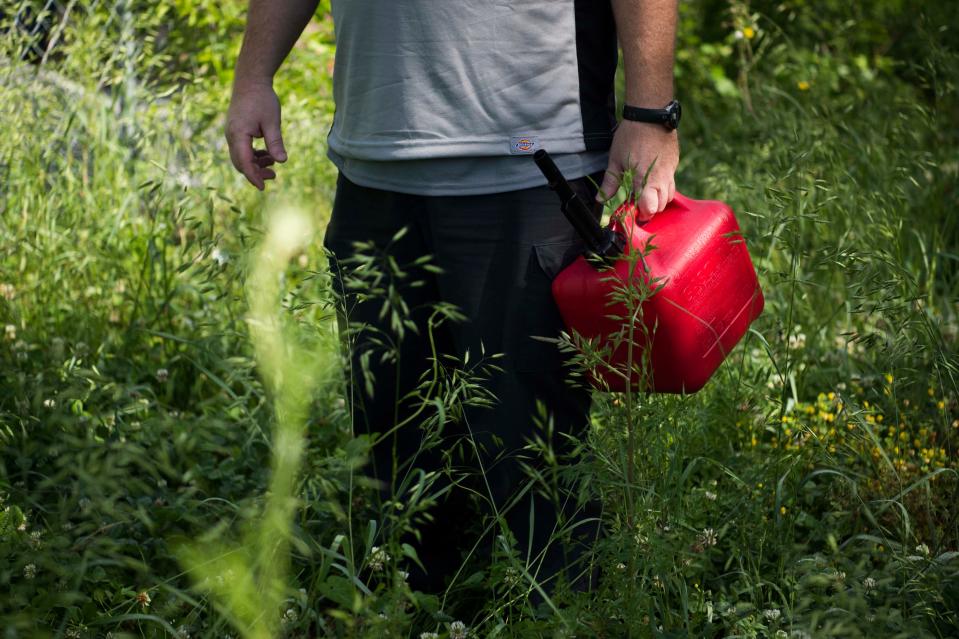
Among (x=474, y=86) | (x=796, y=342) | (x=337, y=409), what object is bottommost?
(x=337, y=409)

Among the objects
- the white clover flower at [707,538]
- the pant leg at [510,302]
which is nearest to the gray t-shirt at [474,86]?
the pant leg at [510,302]

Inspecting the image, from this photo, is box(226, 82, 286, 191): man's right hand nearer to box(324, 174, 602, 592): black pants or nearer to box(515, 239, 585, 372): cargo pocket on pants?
box(324, 174, 602, 592): black pants

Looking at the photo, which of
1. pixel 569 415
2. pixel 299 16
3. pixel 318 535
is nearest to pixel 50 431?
pixel 318 535

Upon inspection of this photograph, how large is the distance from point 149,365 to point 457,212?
1.32 meters

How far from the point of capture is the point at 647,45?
170cm

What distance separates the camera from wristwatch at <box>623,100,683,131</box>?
1692 mm

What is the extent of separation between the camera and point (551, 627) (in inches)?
61.1

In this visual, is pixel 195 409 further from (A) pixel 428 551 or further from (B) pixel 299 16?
(B) pixel 299 16

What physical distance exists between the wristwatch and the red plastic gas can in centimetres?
13

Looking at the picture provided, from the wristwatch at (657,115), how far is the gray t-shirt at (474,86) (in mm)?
90

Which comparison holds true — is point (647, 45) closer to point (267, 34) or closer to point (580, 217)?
point (580, 217)

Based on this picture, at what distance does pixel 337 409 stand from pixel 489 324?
880mm

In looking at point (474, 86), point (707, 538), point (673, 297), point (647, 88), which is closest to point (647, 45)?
point (647, 88)

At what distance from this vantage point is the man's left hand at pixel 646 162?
170 cm
